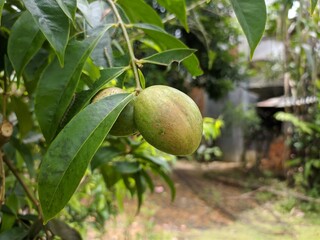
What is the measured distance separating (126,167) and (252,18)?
21.3 inches

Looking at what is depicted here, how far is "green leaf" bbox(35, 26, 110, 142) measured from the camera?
1.37 feet

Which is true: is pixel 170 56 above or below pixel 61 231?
above

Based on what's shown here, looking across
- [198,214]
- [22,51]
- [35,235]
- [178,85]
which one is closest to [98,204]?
[35,235]

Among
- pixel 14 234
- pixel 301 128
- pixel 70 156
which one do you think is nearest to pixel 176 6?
pixel 70 156

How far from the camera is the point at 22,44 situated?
18.7 inches

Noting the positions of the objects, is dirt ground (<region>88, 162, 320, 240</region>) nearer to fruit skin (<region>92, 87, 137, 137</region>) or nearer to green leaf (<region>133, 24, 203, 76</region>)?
green leaf (<region>133, 24, 203, 76</region>)

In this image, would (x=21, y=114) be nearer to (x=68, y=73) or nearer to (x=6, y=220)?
(x=6, y=220)

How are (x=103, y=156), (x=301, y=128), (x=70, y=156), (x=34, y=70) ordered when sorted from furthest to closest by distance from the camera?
(x=301, y=128) < (x=103, y=156) < (x=34, y=70) < (x=70, y=156)

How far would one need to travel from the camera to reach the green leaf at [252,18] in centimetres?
36

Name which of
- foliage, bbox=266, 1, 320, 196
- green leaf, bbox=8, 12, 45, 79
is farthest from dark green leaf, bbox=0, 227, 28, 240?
foliage, bbox=266, 1, 320, 196

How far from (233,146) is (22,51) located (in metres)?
5.82

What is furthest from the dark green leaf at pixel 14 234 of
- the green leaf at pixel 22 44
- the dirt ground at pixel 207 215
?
the dirt ground at pixel 207 215

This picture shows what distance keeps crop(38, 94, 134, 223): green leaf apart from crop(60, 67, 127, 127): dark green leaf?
5 cm

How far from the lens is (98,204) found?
1.56 metres
